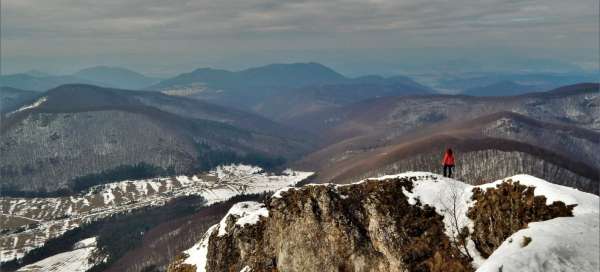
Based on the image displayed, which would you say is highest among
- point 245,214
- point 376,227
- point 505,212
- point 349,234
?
point 505,212

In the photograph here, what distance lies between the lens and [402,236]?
64062mm

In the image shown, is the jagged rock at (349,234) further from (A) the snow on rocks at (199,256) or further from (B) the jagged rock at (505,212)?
(A) the snow on rocks at (199,256)

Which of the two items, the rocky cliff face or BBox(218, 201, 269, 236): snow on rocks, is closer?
the rocky cliff face

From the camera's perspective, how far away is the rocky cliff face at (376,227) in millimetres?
58844

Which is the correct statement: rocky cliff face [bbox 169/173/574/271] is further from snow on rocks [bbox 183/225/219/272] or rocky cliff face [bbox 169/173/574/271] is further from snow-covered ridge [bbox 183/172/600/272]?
snow on rocks [bbox 183/225/219/272]

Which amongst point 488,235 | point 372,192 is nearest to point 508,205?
point 488,235

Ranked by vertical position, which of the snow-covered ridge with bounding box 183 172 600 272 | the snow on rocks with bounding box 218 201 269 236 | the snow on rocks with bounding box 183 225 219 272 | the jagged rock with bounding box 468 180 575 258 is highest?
the snow-covered ridge with bounding box 183 172 600 272

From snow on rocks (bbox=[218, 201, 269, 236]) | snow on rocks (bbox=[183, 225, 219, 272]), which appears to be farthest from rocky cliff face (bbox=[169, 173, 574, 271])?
snow on rocks (bbox=[183, 225, 219, 272])

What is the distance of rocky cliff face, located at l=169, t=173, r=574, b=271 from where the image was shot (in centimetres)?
5884

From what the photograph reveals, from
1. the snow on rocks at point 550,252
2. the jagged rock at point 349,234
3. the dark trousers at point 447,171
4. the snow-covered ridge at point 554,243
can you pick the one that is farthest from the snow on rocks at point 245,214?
the snow on rocks at point 550,252

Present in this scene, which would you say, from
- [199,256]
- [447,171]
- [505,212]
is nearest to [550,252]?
[505,212]

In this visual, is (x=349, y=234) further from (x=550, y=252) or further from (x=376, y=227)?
(x=550, y=252)

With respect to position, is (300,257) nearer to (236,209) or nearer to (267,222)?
(267,222)

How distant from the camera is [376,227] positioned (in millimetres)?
67188
